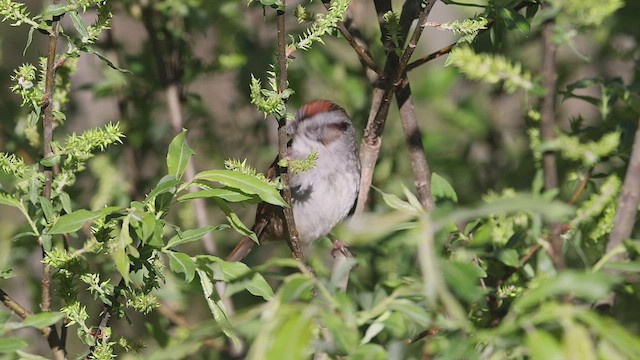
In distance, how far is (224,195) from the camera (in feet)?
5.57

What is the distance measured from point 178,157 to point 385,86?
0.70m

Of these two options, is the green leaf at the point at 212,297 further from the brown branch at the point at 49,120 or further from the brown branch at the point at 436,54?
the brown branch at the point at 436,54

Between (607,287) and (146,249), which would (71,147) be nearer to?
(146,249)

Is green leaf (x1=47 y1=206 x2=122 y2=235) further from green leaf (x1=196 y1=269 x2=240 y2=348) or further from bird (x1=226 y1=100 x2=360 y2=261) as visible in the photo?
bird (x1=226 y1=100 x2=360 y2=261)

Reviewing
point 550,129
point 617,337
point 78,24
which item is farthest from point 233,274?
point 617,337

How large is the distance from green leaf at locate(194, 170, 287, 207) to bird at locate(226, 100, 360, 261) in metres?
1.32

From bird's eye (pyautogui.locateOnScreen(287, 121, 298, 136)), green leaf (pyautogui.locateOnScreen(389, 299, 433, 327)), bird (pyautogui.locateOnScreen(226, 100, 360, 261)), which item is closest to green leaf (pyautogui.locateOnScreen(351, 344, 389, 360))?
green leaf (pyautogui.locateOnScreen(389, 299, 433, 327))

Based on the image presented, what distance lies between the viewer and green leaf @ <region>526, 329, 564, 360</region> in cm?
99

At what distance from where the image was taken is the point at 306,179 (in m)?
3.10

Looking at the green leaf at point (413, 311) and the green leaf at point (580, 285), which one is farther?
the green leaf at point (413, 311)

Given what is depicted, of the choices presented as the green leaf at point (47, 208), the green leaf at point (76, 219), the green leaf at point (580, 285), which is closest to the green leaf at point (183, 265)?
the green leaf at point (76, 219)

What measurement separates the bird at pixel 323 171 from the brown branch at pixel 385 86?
556mm

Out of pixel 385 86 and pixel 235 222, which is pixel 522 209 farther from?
pixel 385 86

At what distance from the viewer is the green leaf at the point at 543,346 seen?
0.99 meters
